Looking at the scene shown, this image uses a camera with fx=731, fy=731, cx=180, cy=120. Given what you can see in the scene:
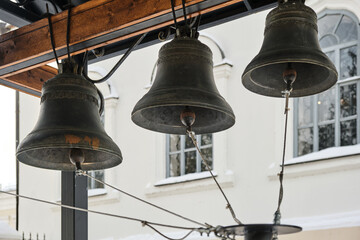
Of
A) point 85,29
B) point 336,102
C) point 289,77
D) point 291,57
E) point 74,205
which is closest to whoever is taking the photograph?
point 291,57

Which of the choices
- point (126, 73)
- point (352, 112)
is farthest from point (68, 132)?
point (126, 73)

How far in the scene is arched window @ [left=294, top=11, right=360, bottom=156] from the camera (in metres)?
9.36

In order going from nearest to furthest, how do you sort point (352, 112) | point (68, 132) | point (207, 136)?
point (68, 132), point (352, 112), point (207, 136)

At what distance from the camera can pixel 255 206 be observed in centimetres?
1008

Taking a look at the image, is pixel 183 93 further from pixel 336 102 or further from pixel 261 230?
pixel 336 102

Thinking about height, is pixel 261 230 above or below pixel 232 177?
below

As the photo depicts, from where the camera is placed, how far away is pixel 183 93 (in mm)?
3385

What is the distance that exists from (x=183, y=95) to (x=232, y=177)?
7.01m

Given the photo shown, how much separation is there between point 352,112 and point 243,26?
2156 millimetres

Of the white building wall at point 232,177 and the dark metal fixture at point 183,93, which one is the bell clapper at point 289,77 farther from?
the white building wall at point 232,177

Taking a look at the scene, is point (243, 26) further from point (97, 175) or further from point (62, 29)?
point (62, 29)

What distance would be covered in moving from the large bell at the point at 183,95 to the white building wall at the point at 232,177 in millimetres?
5621

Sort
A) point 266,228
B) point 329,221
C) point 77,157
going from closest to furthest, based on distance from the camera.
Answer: point 266,228 → point 77,157 → point 329,221

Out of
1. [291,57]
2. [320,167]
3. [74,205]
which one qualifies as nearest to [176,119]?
[291,57]
